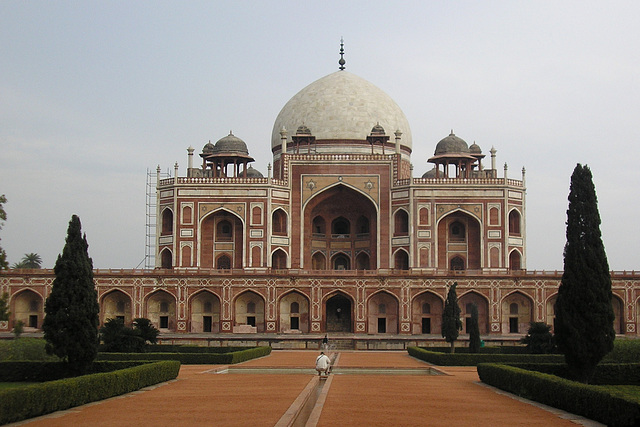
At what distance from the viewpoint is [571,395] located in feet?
41.2

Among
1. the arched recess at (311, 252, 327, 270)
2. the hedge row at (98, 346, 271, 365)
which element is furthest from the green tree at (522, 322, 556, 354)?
the arched recess at (311, 252, 327, 270)

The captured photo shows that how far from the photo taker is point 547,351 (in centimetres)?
2411

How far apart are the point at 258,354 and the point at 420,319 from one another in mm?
12589

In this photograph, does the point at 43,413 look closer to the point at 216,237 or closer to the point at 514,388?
the point at 514,388

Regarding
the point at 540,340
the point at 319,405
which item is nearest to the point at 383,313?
the point at 540,340

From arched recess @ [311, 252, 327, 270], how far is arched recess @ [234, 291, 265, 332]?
6.33m

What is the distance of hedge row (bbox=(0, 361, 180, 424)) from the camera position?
36.4ft

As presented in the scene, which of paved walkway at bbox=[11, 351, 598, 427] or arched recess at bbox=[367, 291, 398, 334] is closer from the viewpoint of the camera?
paved walkway at bbox=[11, 351, 598, 427]

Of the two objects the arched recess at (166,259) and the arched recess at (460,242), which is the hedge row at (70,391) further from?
the arched recess at (460,242)

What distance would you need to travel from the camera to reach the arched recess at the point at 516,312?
37.0 meters

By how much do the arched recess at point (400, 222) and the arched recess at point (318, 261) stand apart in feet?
14.4

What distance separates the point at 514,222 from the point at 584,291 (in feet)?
82.9

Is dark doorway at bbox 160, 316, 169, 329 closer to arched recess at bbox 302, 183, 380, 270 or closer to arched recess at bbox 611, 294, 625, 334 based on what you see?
arched recess at bbox 302, 183, 380, 270

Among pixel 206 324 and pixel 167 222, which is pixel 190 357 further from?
pixel 167 222
